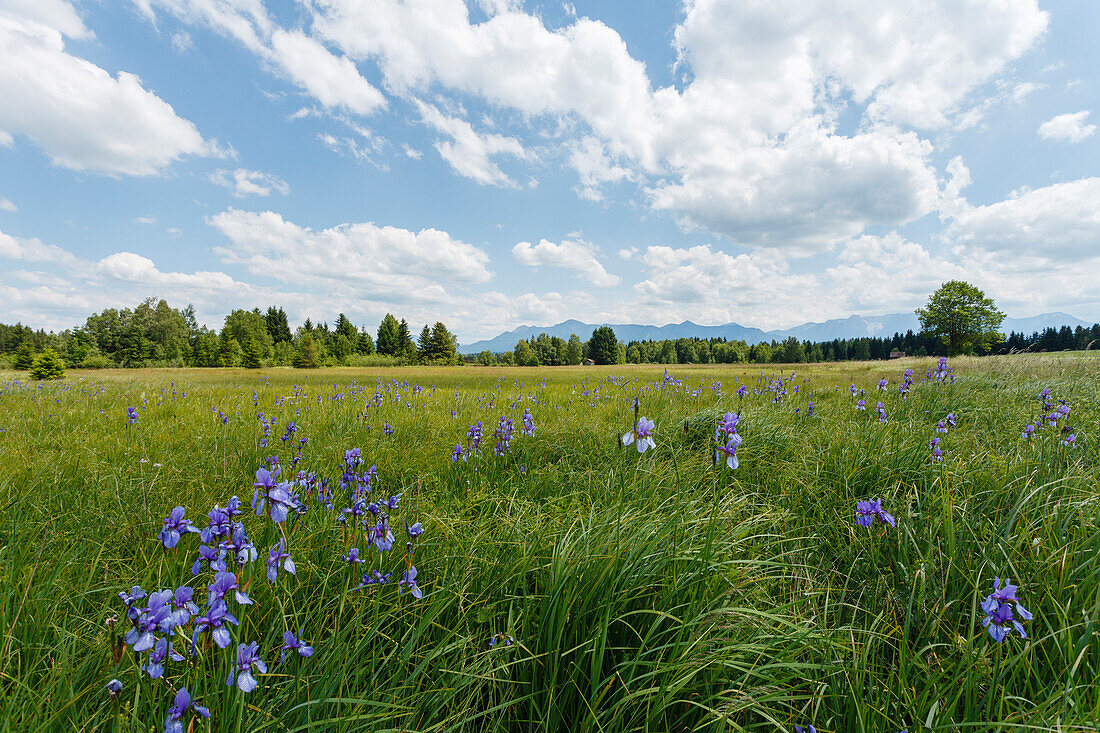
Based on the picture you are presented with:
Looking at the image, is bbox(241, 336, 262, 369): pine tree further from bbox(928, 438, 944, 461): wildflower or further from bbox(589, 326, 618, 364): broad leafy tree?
bbox(928, 438, 944, 461): wildflower

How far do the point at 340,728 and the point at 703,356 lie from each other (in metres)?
119

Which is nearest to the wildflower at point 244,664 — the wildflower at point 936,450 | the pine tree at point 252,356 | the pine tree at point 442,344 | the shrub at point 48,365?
the wildflower at point 936,450

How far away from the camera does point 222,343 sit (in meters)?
63.6

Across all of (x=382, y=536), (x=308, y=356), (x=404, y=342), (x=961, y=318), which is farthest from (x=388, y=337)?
(x=961, y=318)

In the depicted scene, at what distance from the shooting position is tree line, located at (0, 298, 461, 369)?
6103 cm

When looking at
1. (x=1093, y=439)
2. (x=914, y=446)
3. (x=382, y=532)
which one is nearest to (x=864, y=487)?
(x=914, y=446)

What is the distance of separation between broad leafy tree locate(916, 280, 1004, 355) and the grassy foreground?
78043mm

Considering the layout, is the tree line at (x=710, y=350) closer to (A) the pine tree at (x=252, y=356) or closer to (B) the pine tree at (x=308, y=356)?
(B) the pine tree at (x=308, y=356)

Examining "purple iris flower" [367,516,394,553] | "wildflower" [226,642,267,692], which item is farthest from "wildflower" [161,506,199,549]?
"purple iris flower" [367,516,394,553]

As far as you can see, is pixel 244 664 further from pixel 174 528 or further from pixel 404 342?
pixel 404 342

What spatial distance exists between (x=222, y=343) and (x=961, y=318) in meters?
112

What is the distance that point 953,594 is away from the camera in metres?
2.13

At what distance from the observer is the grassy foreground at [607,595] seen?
1521 millimetres

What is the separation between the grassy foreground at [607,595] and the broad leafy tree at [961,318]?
7804 cm
